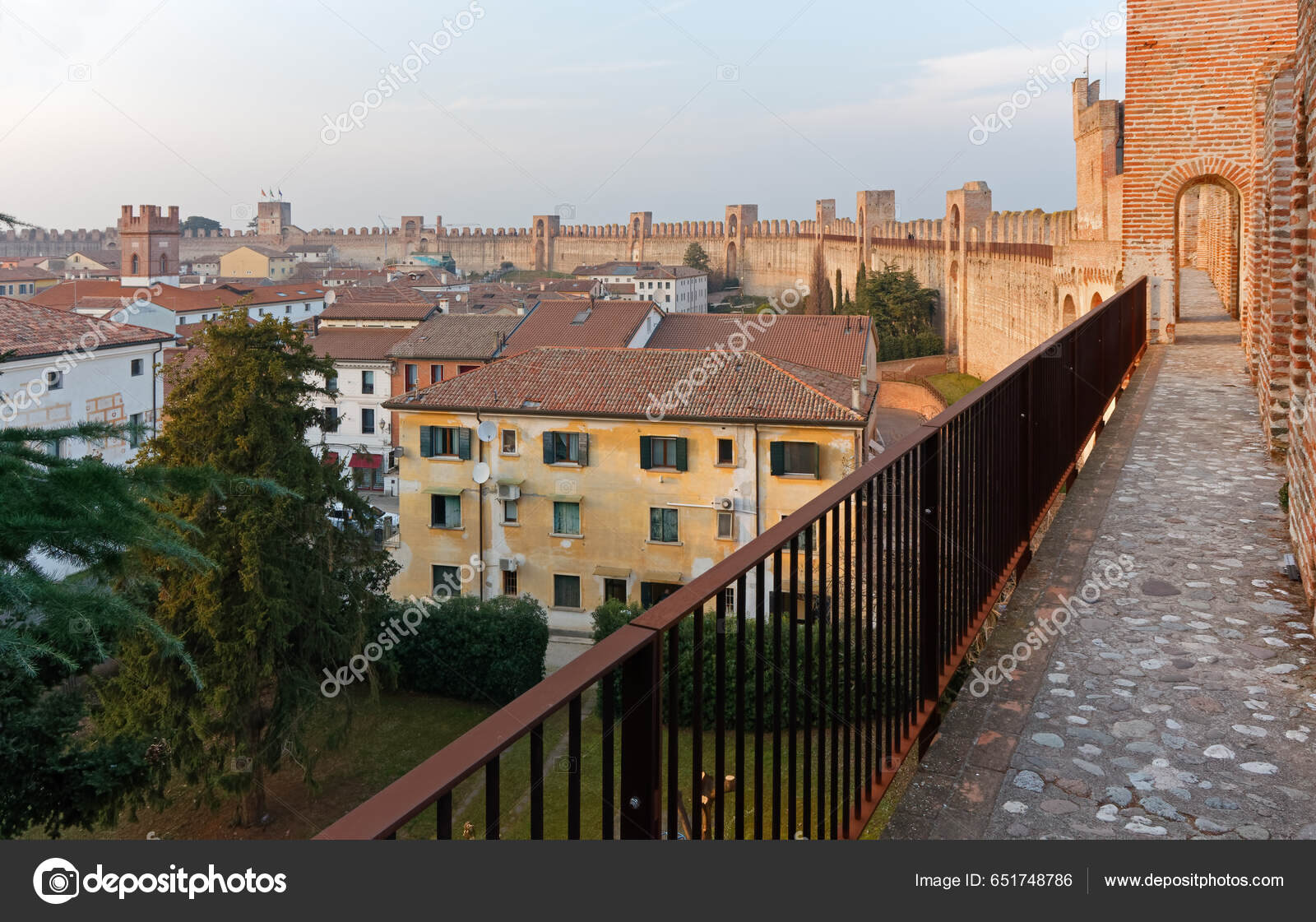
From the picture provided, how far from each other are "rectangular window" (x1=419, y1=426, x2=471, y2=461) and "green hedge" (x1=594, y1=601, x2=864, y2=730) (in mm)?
5434

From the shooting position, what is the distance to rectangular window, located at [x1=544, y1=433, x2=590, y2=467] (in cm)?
2219

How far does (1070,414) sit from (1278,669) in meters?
2.77

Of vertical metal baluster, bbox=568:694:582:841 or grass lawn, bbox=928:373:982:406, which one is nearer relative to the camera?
vertical metal baluster, bbox=568:694:582:841

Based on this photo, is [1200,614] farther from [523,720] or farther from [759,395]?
[759,395]

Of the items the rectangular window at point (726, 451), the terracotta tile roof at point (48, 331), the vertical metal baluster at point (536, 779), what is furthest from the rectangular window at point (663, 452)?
the vertical metal baluster at point (536, 779)

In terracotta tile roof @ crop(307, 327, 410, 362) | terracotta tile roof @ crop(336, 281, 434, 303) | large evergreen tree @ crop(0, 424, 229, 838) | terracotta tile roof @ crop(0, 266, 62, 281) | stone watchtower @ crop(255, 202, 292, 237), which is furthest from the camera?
stone watchtower @ crop(255, 202, 292, 237)

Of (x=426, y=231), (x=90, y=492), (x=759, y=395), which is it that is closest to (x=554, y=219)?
(x=426, y=231)

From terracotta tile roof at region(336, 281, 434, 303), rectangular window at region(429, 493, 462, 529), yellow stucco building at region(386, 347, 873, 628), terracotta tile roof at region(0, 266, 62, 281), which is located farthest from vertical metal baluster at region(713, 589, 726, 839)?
terracotta tile roof at region(0, 266, 62, 281)

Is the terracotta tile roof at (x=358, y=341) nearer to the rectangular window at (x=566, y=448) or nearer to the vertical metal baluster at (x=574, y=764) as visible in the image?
the rectangular window at (x=566, y=448)

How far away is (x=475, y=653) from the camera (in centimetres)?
1856

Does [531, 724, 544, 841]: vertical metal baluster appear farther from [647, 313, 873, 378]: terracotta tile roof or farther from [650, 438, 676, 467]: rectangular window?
[647, 313, 873, 378]: terracotta tile roof

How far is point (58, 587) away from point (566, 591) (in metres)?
15.5

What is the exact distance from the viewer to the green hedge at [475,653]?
1859 centimetres

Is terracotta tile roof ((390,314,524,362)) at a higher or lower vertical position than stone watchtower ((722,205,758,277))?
lower
